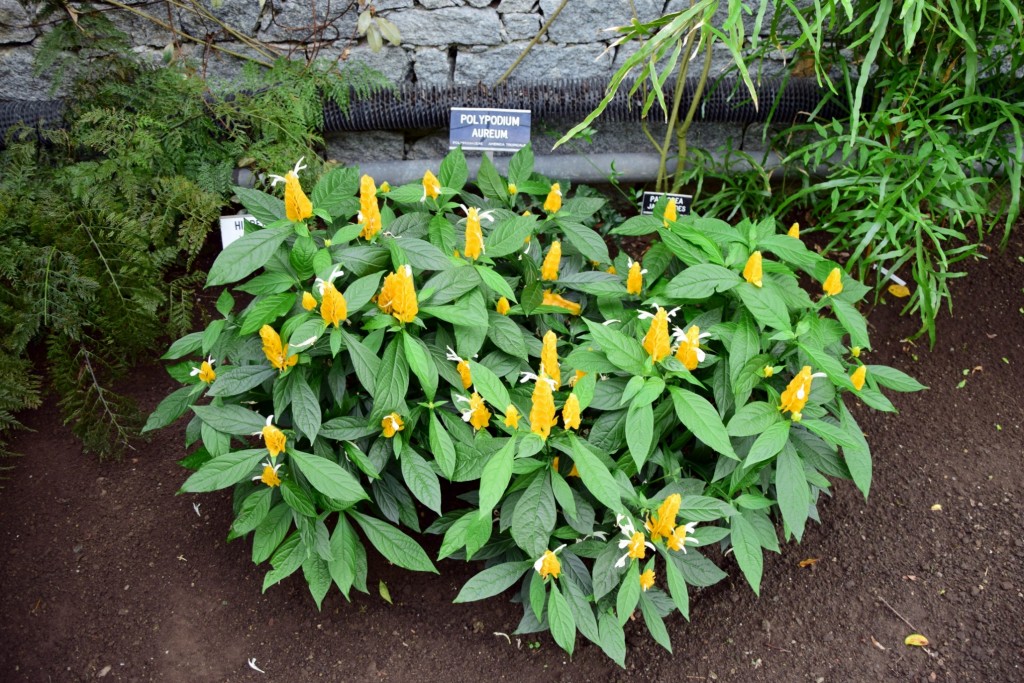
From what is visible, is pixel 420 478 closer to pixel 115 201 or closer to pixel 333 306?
pixel 333 306

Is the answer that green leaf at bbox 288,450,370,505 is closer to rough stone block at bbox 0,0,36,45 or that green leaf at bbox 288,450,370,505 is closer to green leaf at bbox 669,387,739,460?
green leaf at bbox 669,387,739,460

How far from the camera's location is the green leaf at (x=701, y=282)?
1616mm

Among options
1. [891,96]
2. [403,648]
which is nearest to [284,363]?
[403,648]

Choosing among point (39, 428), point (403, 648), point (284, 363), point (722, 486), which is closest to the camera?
point (284, 363)

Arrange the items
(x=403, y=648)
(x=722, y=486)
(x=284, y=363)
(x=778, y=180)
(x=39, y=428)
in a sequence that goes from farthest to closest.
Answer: (x=778, y=180)
(x=39, y=428)
(x=403, y=648)
(x=722, y=486)
(x=284, y=363)

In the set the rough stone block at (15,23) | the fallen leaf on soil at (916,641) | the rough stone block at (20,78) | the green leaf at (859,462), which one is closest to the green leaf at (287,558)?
the green leaf at (859,462)

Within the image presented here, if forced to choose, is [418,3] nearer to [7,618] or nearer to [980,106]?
[980,106]

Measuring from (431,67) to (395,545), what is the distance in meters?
2.10

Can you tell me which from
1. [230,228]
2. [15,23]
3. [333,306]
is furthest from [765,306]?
[15,23]

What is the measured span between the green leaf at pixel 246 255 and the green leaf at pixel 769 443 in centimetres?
101

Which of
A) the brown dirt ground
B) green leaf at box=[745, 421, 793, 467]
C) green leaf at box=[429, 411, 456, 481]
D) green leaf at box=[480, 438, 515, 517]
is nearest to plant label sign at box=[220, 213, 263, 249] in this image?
the brown dirt ground

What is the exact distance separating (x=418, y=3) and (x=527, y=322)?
1668 millimetres

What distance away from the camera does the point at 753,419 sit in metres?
1.55

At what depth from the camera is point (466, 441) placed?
1598mm
